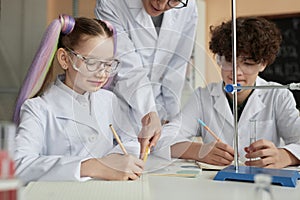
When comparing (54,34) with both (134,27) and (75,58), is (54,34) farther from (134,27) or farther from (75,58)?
(134,27)

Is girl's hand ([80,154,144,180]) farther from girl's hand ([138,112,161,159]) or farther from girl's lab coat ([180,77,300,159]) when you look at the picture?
girl's lab coat ([180,77,300,159])

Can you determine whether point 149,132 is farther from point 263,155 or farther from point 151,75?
point 263,155

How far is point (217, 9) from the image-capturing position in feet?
4.71

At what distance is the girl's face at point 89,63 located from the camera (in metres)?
0.90

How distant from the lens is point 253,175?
77 cm

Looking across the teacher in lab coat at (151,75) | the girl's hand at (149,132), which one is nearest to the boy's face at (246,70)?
the teacher in lab coat at (151,75)

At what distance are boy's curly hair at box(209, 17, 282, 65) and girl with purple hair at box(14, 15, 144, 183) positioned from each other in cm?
31

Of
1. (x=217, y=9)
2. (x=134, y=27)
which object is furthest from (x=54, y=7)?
(x=217, y=9)

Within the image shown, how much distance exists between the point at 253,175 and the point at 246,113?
385mm

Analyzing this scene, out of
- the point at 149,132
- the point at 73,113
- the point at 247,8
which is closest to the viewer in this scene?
the point at 149,132

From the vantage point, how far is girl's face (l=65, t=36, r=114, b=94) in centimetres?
90

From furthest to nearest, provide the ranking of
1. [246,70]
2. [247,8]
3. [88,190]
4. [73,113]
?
[247,8] < [246,70] < [73,113] < [88,190]

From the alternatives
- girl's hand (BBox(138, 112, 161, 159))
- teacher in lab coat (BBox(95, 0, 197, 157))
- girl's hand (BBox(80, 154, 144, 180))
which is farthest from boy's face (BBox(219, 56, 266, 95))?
girl's hand (BBox(80, 154, 144, 180))

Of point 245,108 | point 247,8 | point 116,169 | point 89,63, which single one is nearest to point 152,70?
point 89,63
